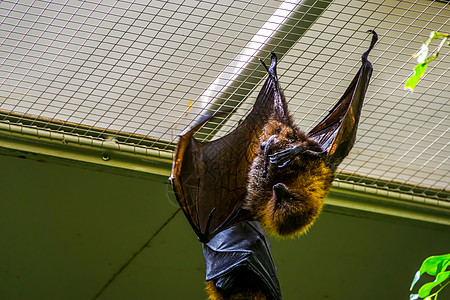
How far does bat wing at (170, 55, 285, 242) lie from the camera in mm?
2881

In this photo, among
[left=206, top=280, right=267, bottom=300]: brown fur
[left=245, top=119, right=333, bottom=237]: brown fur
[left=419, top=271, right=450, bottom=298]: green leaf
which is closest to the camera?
[left=419, top=271, right=450, bottom=298]: green leaf

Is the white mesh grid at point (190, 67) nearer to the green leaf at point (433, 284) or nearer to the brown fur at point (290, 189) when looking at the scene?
the brown fur at point (290, 189)

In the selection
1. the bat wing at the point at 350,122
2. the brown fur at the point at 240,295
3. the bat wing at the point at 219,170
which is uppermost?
the bat wing at the point at 350,122

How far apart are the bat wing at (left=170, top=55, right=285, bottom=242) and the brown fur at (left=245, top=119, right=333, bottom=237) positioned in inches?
5.8

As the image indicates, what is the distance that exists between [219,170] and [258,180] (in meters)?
0.32

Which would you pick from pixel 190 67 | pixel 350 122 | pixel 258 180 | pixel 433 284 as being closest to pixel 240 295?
pixel 258 180

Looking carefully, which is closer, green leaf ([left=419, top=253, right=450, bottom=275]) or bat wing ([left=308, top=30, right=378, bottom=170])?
green leaf ([left=419, top=253, right=450, bottom=275])

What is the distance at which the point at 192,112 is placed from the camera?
3.17m

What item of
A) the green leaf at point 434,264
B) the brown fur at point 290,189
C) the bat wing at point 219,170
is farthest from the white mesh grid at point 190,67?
the green leaf at point 434,264

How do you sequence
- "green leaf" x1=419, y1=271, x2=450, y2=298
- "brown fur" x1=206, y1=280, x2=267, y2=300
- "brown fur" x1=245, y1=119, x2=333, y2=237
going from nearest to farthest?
"green leaf" x1=419, y1=271, x2=450, y2=298 → "brown fur" x1=245, y1=119, x2=333, y2=237 → "brown fur" x1=206, y1=280, x2=267, y2=300

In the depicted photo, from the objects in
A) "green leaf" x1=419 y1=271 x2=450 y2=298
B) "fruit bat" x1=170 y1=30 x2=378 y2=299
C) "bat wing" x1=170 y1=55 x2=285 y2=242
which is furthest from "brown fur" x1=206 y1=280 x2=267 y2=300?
"green leaf" x1=419 y1=271 x2=450 y2=298

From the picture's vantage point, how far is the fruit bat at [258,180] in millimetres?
2664

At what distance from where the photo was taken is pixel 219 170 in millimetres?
3041

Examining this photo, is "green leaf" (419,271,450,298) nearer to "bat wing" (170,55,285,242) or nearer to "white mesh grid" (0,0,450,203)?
"bat wing" (170,55,285,242)
